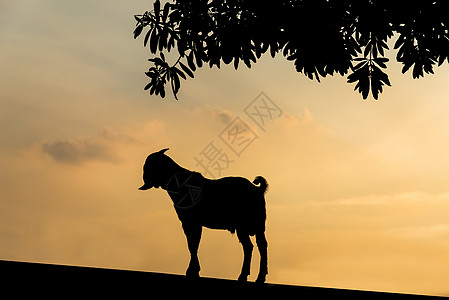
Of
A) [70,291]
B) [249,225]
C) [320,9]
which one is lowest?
[70,291]

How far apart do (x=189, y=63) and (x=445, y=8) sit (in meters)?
4.21

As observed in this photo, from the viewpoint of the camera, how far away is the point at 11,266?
766cm

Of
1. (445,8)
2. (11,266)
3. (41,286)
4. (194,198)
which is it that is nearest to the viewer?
(41,286)

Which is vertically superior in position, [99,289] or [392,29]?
[392,29]

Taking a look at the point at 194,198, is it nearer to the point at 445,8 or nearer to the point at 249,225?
the point at 249,225

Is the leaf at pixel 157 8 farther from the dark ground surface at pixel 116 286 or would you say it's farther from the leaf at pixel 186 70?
the dark ground surface at pixel 116 286

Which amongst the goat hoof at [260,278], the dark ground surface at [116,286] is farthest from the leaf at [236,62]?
the dark ground surface at [116,286]

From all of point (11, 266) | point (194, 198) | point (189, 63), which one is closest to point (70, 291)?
point (11, 266)

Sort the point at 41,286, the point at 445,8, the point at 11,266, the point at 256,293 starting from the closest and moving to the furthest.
Answer: the point at 41,286, the point at 11,266, the point at 256,293, the point at 445,8

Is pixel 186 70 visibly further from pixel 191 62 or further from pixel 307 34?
pixel 307 34

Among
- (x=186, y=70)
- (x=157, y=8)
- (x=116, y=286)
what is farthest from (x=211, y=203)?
(x=157, y=8)

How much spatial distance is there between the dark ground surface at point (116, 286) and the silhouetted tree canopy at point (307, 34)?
354 cm

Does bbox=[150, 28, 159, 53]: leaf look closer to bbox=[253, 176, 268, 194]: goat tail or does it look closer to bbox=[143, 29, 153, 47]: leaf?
bbox=[143, 29, 153, 47]: leaf

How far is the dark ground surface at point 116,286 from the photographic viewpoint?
717cm
